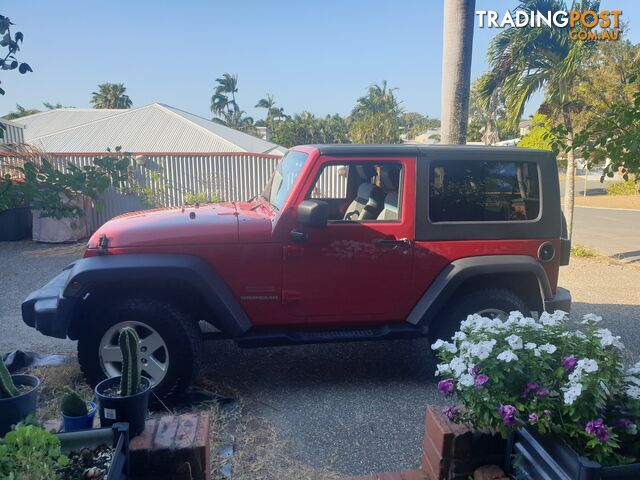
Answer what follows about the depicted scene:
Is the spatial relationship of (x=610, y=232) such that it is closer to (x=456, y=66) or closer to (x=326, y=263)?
(x=456, y=66)

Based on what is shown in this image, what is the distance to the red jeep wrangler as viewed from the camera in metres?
3.61

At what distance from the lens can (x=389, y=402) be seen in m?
3.86

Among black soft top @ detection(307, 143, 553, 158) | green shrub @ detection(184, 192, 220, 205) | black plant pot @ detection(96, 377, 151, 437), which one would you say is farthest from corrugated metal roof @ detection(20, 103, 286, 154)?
black plant pot @ detection(96, 377, 151, 437)

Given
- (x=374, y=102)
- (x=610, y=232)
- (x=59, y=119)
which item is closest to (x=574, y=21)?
(x=610, y=232)

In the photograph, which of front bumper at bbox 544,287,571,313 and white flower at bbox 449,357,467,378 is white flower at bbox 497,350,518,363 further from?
front bumper at bbox 544,287,571,313

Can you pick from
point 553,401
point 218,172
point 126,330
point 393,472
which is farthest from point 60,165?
point 553,401

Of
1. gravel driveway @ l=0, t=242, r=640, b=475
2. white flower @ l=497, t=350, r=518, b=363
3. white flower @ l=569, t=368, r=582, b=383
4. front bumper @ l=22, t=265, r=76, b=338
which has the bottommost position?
gravel driveway @ l=0, t=242, r=640, b=475

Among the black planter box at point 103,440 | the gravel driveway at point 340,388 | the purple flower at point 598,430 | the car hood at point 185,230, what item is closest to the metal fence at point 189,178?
the gravel driveway at point 340,388

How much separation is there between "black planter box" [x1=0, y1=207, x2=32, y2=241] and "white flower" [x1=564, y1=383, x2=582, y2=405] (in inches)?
444

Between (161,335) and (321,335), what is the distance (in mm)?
1217

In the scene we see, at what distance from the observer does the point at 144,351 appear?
11.9 feet

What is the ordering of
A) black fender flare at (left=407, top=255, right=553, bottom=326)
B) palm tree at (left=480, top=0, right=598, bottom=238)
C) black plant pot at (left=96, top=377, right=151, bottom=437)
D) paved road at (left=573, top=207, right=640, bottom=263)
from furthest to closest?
paved road at (left=573, top=207, right=640, bottom=263)
palm tree at (left=480, top=0, right=598, bottom=238)
black fender flare at (left=407, top=255, right=553, bottom=326)
black plant pot at (left=96, top=377, right=151, bottom=437)

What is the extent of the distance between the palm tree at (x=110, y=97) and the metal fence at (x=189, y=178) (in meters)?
57.0

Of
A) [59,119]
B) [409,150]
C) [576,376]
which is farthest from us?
[59,119]
